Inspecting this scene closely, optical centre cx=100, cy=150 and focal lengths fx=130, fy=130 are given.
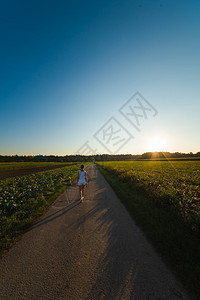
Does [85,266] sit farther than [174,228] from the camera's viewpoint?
No

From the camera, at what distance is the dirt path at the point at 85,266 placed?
264cm

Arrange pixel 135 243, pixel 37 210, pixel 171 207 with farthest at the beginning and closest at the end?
pixel 37 210 → pixel 171 207 → pixel 135 243

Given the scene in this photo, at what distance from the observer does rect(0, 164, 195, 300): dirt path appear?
8.67 ft

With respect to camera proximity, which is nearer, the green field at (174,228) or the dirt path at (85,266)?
the dirt path at (85,266)

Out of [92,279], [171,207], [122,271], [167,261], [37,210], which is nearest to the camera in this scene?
[92,279]

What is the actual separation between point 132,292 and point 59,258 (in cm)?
204

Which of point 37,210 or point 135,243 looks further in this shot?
point 37,210

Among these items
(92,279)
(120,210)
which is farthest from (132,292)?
(120,210)

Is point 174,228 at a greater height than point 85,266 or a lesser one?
lesser

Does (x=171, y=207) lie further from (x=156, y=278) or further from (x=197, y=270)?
(x=156, y=278)

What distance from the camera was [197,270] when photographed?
3.16 metres

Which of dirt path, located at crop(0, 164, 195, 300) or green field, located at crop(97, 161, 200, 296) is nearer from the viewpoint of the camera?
dirt path, located at crop(0, 164, 195, 300)

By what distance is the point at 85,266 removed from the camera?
3314mm

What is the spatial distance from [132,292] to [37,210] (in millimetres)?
5993
